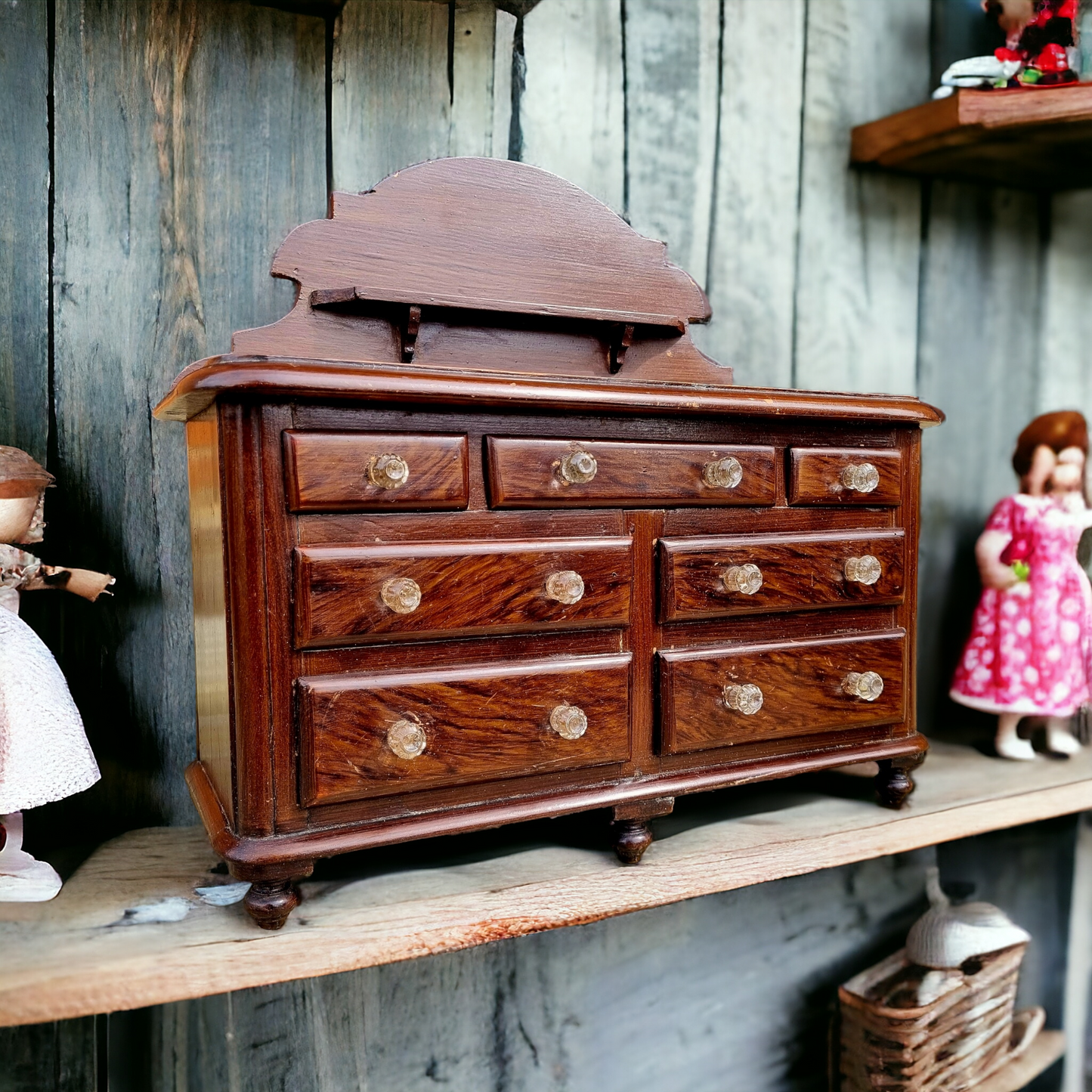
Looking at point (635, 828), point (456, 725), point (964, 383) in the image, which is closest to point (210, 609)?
point (456, 725)

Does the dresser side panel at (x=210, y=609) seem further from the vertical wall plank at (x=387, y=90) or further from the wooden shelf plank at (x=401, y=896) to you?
the vertical wall plank at (x=387, y=90)

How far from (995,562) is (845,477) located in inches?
16.3

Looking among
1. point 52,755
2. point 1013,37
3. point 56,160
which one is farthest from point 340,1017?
point 1013,37

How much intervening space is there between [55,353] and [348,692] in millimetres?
580

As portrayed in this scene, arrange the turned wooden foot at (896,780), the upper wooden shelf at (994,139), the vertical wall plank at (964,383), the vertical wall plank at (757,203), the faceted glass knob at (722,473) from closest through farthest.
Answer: the faceted glass knob at (722,473) → the turned wooden foot at (896,780) → the upper wooden shelf at (994,139) → the vertical wall plank at (757,203) → the vertical wall plank at (964,383)

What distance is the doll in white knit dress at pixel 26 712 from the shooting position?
833 millimetres

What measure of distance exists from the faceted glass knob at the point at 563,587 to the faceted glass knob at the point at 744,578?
19 cm

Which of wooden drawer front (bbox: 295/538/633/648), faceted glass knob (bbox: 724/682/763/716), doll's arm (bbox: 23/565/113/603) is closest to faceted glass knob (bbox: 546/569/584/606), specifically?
wooden drawer front (bbox: 295/538/633/648)

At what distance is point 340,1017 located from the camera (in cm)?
120

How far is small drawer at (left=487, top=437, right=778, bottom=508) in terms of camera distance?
868 mm

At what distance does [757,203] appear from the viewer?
1427mm

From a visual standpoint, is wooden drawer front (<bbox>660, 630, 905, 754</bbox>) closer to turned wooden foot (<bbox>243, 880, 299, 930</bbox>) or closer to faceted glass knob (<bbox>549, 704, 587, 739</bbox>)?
faceted glass knob (<bbox>549, 704, 587, 739</bbox>)

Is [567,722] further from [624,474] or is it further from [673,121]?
[673,121]

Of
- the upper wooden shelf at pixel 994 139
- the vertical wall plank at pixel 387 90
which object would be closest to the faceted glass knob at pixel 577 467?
the vertical wall plank at pixel 387 90
